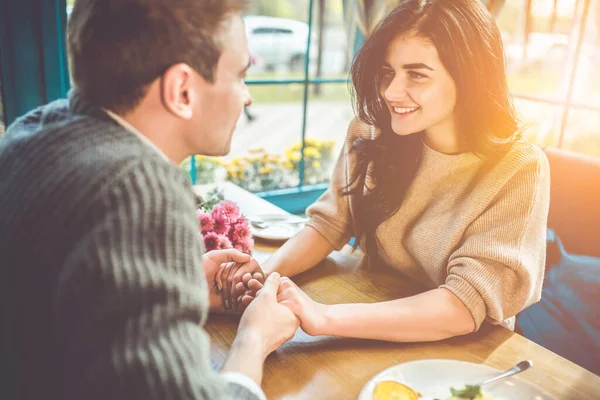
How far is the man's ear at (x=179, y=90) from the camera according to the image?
677mm

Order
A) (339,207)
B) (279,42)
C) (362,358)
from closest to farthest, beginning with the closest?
1. (362,358)
2. (339,207)
3. (279,42)

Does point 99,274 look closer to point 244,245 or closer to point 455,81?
point 244,245

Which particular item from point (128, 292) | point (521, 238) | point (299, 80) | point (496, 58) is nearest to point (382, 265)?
point (521, 238)

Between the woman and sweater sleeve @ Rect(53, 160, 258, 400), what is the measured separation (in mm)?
433

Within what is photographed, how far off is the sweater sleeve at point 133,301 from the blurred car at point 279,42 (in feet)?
20.8

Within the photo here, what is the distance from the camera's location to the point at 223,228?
3.97 ft

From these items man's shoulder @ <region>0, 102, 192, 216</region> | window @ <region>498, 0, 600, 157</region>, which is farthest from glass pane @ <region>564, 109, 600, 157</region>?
man's shoulder @ <region>0, 102, 192, 216</region>

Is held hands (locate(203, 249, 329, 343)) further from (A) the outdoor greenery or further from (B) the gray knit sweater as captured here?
(A) the outdoor greenery

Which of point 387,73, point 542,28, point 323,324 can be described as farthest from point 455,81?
point 542,28

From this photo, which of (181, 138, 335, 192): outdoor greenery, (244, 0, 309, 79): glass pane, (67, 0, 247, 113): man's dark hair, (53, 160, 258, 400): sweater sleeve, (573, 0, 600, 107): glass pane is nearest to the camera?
(53, 160, 258, 400): sweater sleeve

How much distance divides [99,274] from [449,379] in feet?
2.02

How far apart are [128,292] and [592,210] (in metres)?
1.52

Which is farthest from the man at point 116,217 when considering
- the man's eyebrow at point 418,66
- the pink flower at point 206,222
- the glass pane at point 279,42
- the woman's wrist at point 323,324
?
the glass pane at point 279,42

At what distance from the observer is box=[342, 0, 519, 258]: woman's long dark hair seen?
1.19 m
